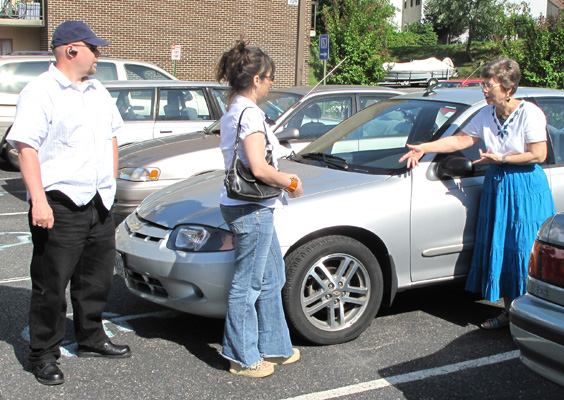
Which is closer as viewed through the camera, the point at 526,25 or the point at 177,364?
the point at 177,364

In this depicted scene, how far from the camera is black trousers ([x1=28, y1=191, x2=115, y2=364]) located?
3605 mm

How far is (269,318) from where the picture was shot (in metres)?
3.83

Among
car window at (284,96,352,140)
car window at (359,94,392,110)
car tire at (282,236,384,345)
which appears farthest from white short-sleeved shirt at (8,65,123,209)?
car window at (359,94,392,110)

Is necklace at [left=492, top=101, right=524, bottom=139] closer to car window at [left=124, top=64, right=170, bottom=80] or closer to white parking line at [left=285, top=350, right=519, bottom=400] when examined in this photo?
white parking line at [left=285, top=350, right=519, bottom=400]

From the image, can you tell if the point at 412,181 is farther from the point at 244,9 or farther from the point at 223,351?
the point at 244,9

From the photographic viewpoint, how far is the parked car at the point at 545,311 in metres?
2.92

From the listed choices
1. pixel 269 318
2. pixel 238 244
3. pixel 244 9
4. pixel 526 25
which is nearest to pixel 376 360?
pixel 269 318

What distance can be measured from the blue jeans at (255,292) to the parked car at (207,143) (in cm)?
292

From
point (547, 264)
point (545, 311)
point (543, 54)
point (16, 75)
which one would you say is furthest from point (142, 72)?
point (545, 311)

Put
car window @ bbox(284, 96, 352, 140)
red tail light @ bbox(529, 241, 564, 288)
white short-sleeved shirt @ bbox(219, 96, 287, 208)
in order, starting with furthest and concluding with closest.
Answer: car window @ bbox(284, 96, 352, 140) → white short-sleeved shirt @ bbox(219, 96, 287, 208) → red tail light @ bbox(529, 241, 564, 288)

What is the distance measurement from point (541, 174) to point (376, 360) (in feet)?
5.30

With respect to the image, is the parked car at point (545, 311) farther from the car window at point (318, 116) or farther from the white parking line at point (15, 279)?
the car window at point (318, 116)

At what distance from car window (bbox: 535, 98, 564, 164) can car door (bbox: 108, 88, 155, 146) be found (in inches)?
220

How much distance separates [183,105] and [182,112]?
107 millimetres
